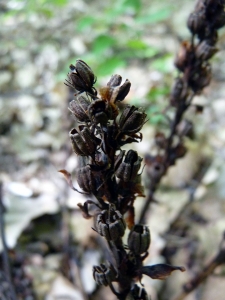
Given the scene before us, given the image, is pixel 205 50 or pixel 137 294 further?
pixel 205 50

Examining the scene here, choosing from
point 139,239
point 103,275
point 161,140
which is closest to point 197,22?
point 161,140

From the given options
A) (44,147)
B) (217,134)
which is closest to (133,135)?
(44,147)

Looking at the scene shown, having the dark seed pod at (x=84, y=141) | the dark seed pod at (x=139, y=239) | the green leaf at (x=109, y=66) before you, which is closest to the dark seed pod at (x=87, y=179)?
the dark seed pod at (x=84, y=141)

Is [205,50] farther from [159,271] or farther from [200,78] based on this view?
[159,271]

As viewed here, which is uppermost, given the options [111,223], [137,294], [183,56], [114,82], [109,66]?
[109,66]

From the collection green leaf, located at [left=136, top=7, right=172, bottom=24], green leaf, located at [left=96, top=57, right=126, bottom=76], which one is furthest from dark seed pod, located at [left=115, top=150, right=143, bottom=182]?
green leaf, located at [left=136, top=7, right=172, bottom=24]

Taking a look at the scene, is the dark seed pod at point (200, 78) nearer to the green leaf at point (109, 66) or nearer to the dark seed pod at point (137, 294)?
the dark seed pod at point (137, 294)

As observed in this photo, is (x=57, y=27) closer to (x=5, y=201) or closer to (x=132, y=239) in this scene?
(x=5, y=201)
